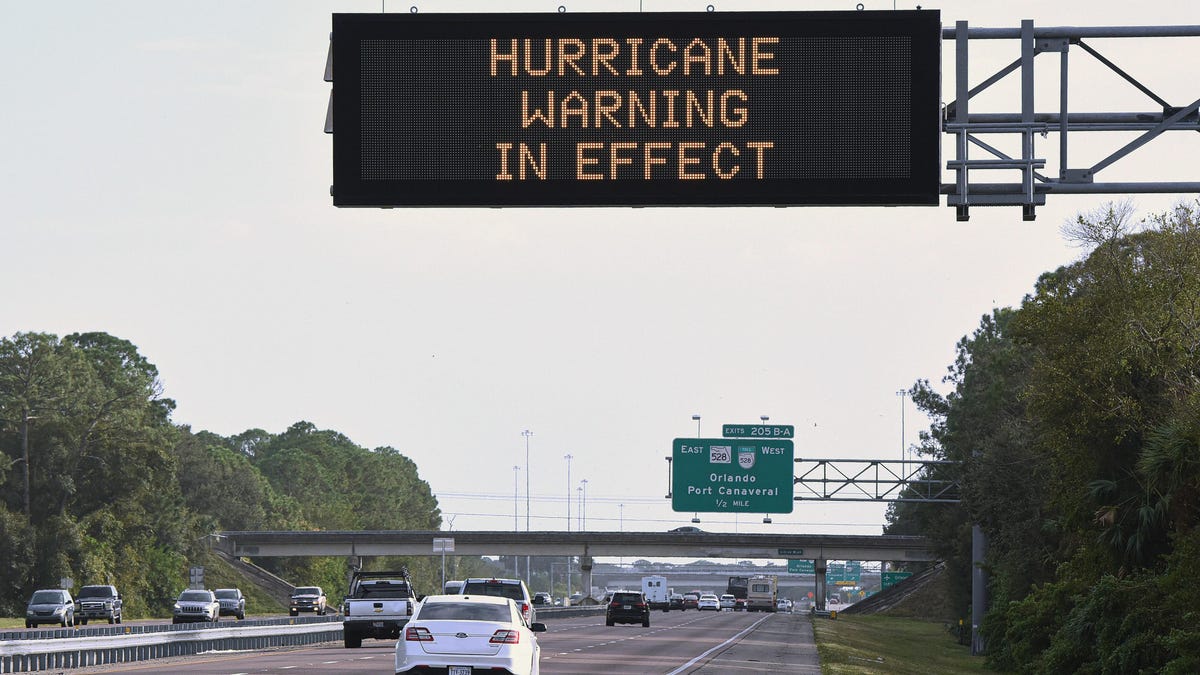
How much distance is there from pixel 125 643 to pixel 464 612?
1366 centimetres

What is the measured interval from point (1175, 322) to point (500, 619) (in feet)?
60.6

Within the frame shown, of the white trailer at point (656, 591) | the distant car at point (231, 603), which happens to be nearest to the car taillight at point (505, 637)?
the distant car at point (231, 603)

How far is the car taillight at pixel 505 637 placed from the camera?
23125mm

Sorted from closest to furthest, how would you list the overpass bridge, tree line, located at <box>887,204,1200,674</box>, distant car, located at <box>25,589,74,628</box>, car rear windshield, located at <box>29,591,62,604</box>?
1. tree line, located at <box>887,204,1200,674</box>
2. distant car, located at <box>25,589,74,628</box>
3. car rear windshield, located at <box>29,591,62,604</box>
4. the overpass bridge

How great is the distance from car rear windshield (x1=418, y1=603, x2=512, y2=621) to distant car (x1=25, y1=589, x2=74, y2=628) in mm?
46038

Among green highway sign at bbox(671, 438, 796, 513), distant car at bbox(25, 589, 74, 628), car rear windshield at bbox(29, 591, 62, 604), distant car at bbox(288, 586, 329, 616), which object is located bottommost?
distant car at bbox(288, 586, 329, 616)

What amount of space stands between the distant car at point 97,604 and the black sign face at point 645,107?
61.0 metres

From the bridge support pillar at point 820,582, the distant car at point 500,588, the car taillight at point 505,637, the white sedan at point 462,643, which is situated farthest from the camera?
the bridge support pillar at point 820,582

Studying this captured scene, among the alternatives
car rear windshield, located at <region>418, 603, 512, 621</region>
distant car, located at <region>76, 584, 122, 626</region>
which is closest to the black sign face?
car rear windshield, located at <region>418, 603, 512, 621</region>

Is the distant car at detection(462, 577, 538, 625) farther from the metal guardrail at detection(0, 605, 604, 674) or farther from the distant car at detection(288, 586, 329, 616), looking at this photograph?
the distant car at detection(288, 586, 329, 616)

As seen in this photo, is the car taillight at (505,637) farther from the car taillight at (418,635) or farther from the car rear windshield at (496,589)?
the car rear windshield at (496,589)

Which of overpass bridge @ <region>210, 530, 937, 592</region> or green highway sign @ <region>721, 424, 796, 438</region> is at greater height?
green highway sign @ <region>721, 424, 796, 438</region>

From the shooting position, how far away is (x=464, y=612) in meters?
23.7

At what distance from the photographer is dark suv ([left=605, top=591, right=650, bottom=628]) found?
78688 mm
